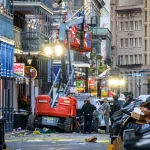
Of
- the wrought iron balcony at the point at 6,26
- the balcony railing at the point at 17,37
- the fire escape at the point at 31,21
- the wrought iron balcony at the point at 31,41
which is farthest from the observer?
the fire escape at the point at 31,21

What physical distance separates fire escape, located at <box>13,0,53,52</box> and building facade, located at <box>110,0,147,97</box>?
11317 cm

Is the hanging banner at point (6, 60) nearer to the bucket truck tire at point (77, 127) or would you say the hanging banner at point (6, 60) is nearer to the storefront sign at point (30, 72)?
the bucket truck tire at point (77, 127)

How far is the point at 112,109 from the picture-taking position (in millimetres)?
37250

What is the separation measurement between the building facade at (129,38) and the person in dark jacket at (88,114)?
13121cm

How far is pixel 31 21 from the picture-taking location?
53312mm

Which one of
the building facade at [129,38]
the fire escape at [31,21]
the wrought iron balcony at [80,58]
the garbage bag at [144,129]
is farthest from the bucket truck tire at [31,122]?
the building facade at [129,38]

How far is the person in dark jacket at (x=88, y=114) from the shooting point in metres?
36.7

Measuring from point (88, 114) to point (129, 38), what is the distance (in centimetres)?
13943

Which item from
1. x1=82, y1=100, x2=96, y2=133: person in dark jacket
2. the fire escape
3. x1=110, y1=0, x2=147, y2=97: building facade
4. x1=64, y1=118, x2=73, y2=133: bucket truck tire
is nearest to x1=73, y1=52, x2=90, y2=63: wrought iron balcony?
the fire escape

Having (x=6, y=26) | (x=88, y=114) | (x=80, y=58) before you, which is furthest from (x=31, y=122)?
(x=80, y=58)

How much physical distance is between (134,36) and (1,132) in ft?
510

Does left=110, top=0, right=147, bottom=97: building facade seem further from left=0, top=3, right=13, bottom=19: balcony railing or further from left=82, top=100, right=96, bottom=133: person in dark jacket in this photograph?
left=82, top=100, right=96, bottom=133: person in dark jacket

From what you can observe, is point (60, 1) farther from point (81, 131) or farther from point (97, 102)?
point (81, 131)

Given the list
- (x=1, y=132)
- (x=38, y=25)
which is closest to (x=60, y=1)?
(x=38, y=25)
